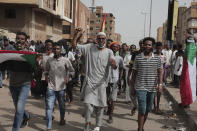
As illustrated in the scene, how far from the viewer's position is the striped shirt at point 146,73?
464 cm

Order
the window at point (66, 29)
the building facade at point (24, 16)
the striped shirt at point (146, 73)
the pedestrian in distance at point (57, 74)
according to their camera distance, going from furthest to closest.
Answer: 1. the window at point (66, 29)
2. the building facade at point (24, 16)
3. the pedestrian in distance at point (57, 74)
4. the striped shirt at point (146, 73)

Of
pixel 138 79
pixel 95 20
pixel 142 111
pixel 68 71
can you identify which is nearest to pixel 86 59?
pixel 68 71

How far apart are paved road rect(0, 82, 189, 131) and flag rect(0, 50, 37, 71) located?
1.49m

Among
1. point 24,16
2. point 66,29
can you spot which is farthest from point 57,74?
point 66,29

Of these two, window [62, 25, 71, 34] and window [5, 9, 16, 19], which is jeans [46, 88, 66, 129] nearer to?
window [5, 9, 16, 19]

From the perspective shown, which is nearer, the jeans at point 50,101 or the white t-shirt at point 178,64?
the jeans at point 50,101

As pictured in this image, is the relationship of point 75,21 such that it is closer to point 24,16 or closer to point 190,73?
point 24,16

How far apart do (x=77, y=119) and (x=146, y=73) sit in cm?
227

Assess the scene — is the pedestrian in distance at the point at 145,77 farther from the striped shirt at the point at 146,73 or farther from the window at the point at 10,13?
the window at the point at 10,13

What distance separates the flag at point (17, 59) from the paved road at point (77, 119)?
1494 millimetres

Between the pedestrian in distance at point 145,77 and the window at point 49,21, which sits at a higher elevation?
the window at point 49,21

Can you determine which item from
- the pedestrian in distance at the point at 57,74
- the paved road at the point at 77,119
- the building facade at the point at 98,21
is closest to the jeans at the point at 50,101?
the pedestrian in distance at the point at 57,74

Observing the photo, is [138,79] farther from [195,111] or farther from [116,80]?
[195,111]

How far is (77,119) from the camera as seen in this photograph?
605cm
